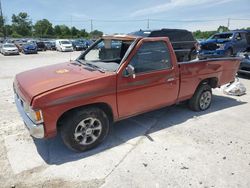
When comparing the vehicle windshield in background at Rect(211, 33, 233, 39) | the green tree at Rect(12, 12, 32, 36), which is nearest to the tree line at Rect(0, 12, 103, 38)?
the green tree at Rect(12, 12, 32, 36)

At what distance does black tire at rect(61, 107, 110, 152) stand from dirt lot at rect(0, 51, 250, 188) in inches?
6.5

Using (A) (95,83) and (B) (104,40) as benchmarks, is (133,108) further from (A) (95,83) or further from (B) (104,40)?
(B) (104,40)

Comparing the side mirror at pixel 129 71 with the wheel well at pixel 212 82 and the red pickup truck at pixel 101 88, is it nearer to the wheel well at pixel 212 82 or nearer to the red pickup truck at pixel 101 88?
the red pickup truck at pixel 101 88

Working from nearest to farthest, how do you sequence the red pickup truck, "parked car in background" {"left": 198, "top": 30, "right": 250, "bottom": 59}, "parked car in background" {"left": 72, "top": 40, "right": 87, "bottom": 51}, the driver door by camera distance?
the red pickup truck, the driver door, "parked car in background" {"left": 198, "top": 30, "right": 250, "bottom": 59}, "parked car in background" {"left": 72, "top": 40, "right": 87, "bottom": 51}

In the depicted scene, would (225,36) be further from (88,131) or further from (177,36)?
(88,131)

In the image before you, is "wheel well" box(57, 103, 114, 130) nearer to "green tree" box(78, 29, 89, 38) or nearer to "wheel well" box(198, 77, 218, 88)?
"wheel well" box(198, 77, 218, 88)

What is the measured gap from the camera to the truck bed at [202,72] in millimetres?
4824

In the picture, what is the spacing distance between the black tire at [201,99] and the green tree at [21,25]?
90792mm

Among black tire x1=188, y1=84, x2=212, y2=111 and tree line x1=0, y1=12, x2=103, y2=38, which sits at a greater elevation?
tree line x1=0, y1=12, x2=103, y2=38

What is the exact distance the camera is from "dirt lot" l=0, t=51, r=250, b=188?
3084 millimetres

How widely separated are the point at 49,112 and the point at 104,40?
247cm

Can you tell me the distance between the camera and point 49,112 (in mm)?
3195

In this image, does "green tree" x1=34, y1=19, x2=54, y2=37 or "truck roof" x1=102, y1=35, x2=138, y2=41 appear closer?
"truck roof" x1=102, y1=35, x2=138, y2=41

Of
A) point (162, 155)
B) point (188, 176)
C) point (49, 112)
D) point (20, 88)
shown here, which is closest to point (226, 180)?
point (188, 176)
